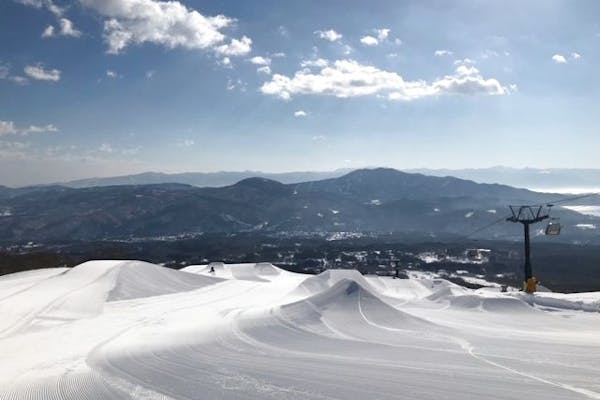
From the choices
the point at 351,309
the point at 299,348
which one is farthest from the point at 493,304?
the point at 299,348

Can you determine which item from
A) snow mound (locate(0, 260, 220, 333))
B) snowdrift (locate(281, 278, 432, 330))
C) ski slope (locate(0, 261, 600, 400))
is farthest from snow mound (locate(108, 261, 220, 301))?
snowdrift (locate(281, 278, 432, 330))

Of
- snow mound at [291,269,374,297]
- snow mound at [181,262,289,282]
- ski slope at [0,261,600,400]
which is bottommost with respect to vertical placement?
snow mound at [181,262,289,282]

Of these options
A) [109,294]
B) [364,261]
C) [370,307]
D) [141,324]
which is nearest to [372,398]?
[370,307]

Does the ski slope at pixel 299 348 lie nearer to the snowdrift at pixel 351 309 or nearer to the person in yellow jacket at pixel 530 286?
the snowdrift at pixel 351 309

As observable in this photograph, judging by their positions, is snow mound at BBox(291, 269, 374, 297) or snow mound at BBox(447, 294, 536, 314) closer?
snow mound at BBox(447, 294, 536, 314)

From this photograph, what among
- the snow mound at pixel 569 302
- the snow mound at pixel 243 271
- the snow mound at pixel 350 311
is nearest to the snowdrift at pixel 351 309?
the snow mound at pixel 350 311

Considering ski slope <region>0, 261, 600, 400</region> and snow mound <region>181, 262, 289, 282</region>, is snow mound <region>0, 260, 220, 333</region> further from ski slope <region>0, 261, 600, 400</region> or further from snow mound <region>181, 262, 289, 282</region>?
snow mound <region>181, 262, 289, 282</region>

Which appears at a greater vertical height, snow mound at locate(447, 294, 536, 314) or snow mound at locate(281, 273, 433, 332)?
snow mound at locate(281, 273, 433, 332)

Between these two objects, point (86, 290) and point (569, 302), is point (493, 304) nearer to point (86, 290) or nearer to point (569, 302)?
point (569, 302)
